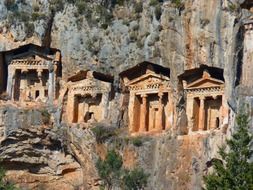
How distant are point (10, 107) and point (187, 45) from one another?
9304 mm

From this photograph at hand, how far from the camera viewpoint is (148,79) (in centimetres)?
4894

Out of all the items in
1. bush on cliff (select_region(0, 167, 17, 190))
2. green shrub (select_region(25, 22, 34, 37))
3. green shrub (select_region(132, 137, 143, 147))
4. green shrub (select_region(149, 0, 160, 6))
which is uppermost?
green shrub (select_region(149, 0, 160, 6))

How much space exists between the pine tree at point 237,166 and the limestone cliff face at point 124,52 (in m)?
3.52

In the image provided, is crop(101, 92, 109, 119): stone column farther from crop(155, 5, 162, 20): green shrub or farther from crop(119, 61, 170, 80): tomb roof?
crop(155, 5, 162, 20): green shrub

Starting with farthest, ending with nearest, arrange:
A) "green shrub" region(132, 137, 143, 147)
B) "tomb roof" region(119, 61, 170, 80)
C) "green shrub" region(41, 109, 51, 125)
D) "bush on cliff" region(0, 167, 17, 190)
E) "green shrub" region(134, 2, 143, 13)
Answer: "green shrub" region(41, 109, 51, 125), "green shrub" region(134, 2, 143, 13), "tomb roof" region(119, 61, 170, 80), "green shrub" region(132, 137, 143, 147), "bush on cliff" region(0, 167, 17, 190)

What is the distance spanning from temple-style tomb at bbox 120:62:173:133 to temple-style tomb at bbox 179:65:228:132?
1132mm

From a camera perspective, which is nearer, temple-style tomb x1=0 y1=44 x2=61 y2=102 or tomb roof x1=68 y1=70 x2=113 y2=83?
tomb roof x1=68 y1=70 x2=113 y2=83

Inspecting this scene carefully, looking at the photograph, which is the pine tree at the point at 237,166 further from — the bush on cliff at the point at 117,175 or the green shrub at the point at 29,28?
the green shrub at the point at 29,28

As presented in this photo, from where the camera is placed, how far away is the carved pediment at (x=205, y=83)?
4657cm

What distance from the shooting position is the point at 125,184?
4669 cm

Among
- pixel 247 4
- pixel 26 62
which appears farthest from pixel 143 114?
pixel 247 4

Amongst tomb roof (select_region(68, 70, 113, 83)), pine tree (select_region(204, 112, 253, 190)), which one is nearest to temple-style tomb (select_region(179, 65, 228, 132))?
tomb roof (select_region(68, 70, 113, 83))

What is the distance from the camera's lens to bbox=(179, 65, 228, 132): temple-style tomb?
46594 mm

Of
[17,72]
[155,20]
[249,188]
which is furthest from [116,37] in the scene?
[249,188]
